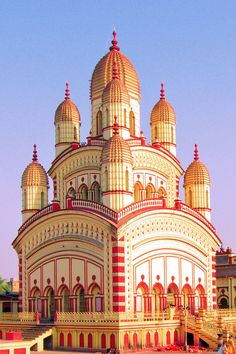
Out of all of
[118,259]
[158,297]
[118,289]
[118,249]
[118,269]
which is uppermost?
[118,249]

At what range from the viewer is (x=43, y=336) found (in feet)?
157

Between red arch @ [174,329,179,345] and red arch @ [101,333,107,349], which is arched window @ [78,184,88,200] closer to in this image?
red arch @ [174,329,179,345]

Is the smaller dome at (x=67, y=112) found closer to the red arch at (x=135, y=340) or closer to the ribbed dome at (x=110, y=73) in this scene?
the ribbed dome at (x=110, y=73)

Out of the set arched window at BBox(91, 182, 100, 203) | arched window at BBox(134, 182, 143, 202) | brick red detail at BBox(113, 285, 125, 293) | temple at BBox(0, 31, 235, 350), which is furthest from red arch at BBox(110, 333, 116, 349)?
arched window at BBox(91, 182, 100, 203)

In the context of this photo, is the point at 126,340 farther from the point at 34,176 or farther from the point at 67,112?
the point at 67,112

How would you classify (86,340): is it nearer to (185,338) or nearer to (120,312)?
(120,312)

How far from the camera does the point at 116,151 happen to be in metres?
48.5

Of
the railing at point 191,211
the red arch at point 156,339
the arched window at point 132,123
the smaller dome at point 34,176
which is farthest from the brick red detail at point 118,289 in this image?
the arched window at point 132,123

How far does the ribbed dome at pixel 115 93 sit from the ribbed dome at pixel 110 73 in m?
2.73

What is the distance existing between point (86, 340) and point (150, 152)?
46.7 ft

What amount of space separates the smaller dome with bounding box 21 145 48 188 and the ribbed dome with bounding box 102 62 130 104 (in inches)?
277

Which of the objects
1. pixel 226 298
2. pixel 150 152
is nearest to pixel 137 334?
pixel 150 152

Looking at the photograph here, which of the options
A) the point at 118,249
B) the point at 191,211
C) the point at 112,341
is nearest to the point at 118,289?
the point at 118,249

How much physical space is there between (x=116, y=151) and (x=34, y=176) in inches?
373
